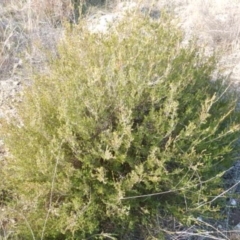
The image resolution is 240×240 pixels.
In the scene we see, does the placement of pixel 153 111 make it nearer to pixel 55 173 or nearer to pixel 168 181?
pixel 168 181

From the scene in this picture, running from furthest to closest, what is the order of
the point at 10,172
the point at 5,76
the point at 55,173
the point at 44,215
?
the point at 5,76 → the point at 10,172 → the point at 44,215 → the point at 55,173

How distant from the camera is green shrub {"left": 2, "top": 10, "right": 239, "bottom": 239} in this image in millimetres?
2234

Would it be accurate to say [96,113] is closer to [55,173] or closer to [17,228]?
[55,173]

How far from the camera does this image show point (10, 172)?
250 centimetres

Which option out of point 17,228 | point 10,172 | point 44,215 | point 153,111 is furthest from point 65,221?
point 153,111

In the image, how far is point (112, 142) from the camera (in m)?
2.17

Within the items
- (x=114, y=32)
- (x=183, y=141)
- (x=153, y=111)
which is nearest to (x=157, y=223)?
(x=183, y=141)

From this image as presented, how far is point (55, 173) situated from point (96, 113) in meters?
0.39

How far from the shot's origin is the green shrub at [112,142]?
223 cm

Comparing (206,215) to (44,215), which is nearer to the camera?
(44,215)

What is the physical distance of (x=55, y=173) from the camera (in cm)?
220

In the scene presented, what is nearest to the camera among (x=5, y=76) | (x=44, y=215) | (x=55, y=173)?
(x=55, y=173)

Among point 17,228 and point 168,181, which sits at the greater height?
point 168,181

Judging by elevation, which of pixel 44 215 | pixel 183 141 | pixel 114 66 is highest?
pixel 114 66
